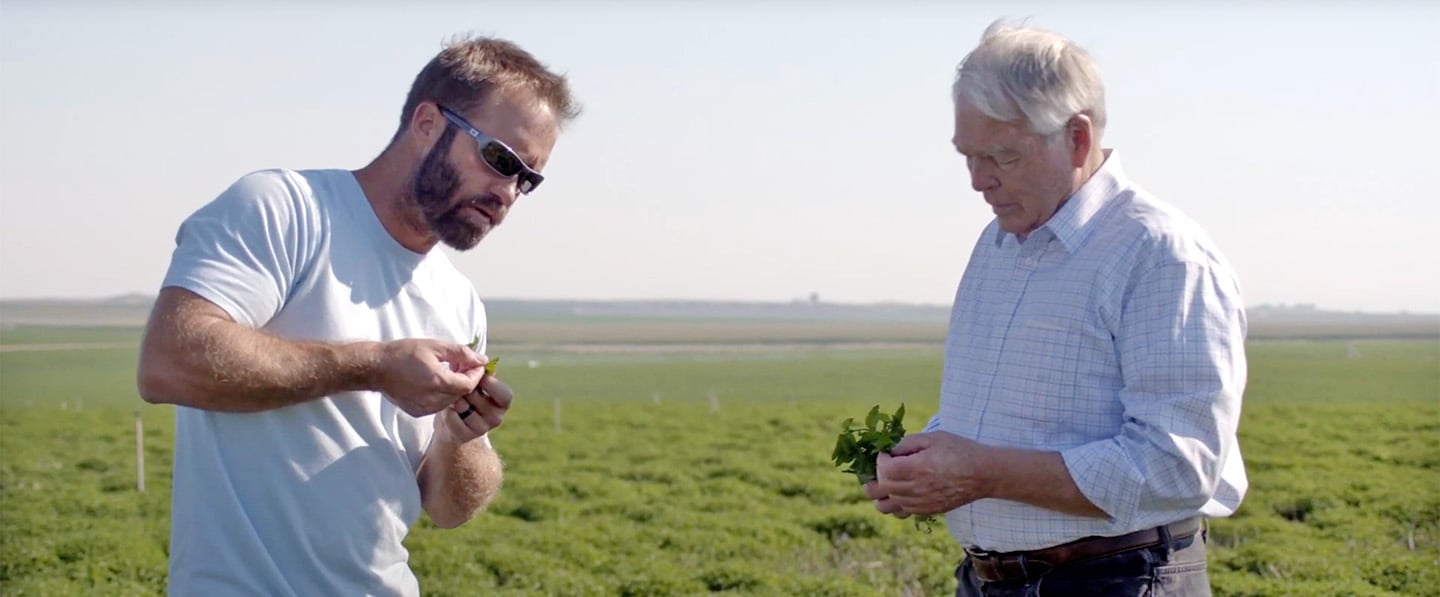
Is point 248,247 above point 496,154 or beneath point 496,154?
beneath

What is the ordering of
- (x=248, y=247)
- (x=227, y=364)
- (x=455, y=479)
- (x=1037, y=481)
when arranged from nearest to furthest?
(x=227, y=364) < (x=248, y=247) < (x=1037, y=481) < (x=455, y=479)

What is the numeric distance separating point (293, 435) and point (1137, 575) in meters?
1.89

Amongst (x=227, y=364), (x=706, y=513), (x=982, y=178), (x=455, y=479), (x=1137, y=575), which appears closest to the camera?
(x=227, y=364)

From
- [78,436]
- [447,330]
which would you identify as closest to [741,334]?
[78,436]

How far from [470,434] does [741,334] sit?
14512cm

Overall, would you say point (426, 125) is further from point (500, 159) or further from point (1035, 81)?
point (1035, 81)

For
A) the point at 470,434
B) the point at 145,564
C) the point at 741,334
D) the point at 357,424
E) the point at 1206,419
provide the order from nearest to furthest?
the point at 1206,419
the point at 357,424
the point at 470,434
the point at 145,564
the point at 741,334

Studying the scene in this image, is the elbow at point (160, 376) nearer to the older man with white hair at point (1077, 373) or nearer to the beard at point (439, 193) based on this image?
the beard at point (439, 193)

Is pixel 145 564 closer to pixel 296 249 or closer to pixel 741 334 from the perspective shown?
pixel 296 249

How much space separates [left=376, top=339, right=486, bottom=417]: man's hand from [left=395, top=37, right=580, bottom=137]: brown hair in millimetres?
634

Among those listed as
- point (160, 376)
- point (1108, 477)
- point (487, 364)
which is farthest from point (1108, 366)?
point (160, 376)

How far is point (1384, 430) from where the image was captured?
25.9 m

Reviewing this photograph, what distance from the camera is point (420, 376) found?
312 centimetres

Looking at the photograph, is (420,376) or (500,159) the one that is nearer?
(420,376)
